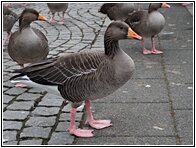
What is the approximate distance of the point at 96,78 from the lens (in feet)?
14.9

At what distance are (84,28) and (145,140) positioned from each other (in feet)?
20.1

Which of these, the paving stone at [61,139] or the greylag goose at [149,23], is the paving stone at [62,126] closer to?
the paving stone at [61,139]

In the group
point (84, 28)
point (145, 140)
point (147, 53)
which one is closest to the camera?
point (145, 140)

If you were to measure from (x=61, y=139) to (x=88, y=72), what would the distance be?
33.1 inches

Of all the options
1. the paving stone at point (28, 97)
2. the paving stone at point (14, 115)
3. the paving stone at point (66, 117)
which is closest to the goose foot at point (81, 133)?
the paving stone at point (66, 117)

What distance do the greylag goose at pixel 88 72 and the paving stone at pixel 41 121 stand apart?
35 centimetres

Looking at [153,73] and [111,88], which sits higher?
[111,88]

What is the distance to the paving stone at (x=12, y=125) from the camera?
4.88 meters

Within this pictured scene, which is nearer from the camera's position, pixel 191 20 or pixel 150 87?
pixel 150 87

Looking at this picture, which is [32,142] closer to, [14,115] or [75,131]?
[75,131]

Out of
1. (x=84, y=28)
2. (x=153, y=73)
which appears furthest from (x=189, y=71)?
(x=84, y=28)

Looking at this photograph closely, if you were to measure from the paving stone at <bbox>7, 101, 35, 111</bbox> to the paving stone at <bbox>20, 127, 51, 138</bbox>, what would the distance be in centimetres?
64

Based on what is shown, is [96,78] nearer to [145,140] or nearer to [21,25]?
[145,140]

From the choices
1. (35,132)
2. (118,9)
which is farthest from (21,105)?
(118,9)
